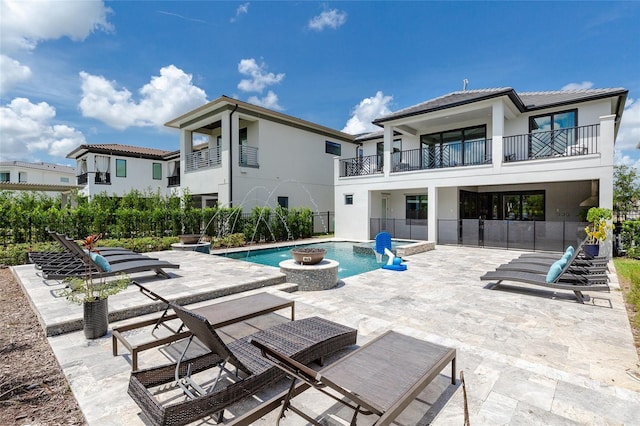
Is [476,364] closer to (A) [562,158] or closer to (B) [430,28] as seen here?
(A) [562,158]

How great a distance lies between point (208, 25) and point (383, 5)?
756 centimetres

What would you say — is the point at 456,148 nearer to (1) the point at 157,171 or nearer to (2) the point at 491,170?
(2) the point at 491,170

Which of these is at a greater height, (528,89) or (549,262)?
(528,89)

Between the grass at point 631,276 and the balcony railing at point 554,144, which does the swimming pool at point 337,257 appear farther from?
the balcony railing at point 554,144

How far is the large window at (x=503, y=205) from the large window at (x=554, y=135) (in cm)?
322

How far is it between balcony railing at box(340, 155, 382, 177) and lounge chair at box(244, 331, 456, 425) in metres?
15.4

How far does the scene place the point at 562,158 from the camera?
11688mm

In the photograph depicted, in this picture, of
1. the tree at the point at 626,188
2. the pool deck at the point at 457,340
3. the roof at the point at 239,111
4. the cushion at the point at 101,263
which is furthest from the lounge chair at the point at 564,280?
the tree at the point at 626,188

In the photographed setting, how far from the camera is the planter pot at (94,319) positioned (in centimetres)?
418

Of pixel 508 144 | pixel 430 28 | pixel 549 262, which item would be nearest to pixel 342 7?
pixel 430 28

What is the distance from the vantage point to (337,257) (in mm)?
12852

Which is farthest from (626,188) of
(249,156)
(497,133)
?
(249,156)

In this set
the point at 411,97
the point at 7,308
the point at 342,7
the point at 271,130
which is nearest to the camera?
the point at 7,308

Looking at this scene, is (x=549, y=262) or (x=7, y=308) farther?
(x=549, y=262)
